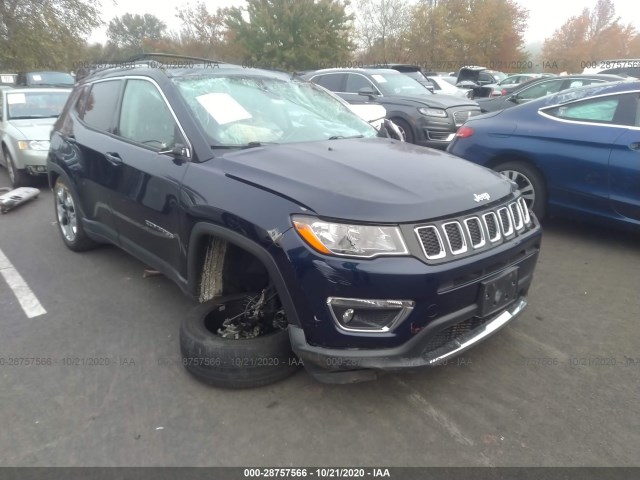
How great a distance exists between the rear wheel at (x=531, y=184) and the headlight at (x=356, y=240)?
126 inches

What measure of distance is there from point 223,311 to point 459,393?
1476 mm

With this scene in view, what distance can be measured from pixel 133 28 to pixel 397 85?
5863 centimetres

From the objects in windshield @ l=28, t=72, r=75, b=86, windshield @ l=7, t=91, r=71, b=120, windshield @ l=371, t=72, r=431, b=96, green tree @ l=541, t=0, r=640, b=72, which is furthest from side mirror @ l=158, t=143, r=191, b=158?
green tree @ l=541, t=0, r=640, b=72

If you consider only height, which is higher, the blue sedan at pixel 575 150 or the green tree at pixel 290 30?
the green tree at pixel 290 30

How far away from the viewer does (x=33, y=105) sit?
27.9 ft

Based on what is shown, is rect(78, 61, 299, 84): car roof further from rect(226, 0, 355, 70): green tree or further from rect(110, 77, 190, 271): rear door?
rect(226, 0, 355, 70): green tree

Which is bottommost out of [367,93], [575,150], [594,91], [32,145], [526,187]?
[526,187]

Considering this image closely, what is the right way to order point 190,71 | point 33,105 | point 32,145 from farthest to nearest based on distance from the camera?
point 33,105 < point 32,145 < point 190,71

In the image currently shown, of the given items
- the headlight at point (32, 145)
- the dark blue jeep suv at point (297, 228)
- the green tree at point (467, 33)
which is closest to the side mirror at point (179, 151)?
the dark blue jeep suv at point (297, 228)

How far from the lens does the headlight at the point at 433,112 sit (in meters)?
8.33

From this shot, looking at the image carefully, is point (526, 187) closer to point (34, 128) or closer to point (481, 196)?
point (481, 196)

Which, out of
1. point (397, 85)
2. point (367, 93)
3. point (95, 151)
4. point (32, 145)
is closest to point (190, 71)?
point (95, 151)

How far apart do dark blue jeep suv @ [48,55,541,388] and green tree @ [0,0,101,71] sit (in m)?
22.9

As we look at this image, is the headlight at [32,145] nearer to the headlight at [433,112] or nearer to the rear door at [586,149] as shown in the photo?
the headlight at [433,112]
